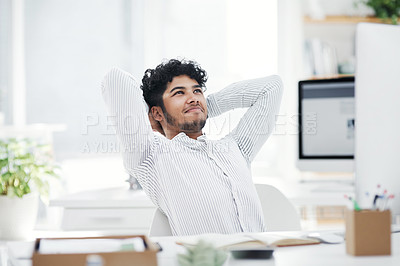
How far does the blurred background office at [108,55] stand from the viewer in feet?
10.5

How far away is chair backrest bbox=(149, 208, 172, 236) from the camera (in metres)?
1.55

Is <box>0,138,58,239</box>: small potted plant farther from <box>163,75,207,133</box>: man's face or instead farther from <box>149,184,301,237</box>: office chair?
<box>149,184,301,237</box>: office chair

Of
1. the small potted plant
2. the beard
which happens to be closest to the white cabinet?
the small potted plant

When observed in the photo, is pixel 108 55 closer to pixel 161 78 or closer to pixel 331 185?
pixel 161 78

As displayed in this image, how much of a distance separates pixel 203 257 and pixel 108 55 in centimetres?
261

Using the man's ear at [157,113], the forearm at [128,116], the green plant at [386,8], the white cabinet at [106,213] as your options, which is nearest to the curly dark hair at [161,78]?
the man's ear at [157,113]

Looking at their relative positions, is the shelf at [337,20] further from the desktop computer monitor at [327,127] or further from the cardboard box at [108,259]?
the cardboard box at [108,259]

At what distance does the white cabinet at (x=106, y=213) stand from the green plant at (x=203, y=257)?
4.02 ft

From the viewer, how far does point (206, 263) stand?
0.83 m

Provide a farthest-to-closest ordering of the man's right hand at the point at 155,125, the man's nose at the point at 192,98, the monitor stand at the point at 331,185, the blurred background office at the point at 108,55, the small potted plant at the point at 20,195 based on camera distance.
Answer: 1. the blurred background office at the point at 108,55
2. the monitor stand at the point at 331,185
3. the small potted plant at the point at 20,195
4. the man's right hand at the point at 155,125
5. the man's nose at the point at 192,98

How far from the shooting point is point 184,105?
1802 millimetres

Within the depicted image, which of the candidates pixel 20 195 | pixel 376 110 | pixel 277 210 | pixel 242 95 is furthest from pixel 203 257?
pixel 20 195

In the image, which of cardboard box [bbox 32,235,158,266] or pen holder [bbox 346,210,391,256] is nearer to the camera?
cardboard box [bbox 32,235,158,266]

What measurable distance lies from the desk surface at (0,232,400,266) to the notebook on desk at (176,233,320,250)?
0.02 metres
